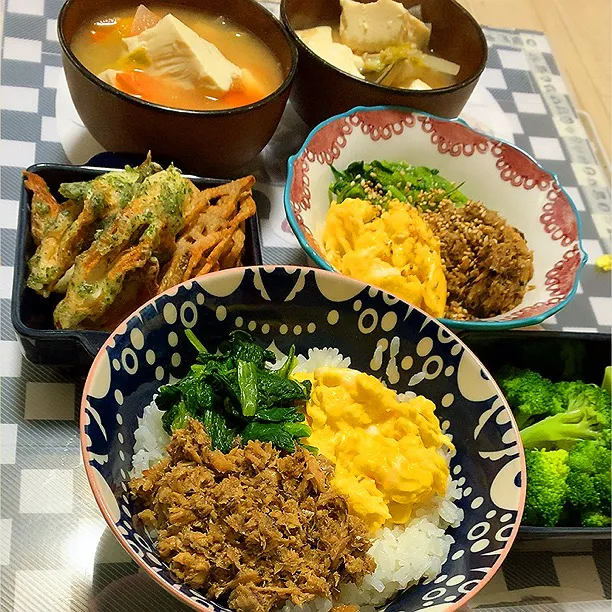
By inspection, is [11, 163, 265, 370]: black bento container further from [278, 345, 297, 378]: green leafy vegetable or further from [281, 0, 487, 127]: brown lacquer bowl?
[281, 0, 487, 127]: brown lacquer bowl

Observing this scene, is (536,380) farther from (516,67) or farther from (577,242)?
(516,67)

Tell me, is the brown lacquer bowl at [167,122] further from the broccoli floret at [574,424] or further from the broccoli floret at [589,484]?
the broccoli floret at [589,484]

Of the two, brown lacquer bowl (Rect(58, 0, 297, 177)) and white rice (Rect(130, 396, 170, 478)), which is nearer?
white rice (Rect(130, 396, 170, 478))

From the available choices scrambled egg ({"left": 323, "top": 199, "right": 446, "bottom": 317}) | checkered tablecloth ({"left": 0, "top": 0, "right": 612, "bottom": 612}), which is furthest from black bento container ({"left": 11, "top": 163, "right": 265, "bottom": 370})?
scrambled egg ({"left": 323, "top": 199, "right": 446, "bottom": 317})

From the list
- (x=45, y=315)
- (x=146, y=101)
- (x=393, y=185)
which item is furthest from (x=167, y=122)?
(x=393, y=185)

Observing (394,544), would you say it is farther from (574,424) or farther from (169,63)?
(169,63)

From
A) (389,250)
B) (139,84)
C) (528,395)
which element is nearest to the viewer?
(528,395)

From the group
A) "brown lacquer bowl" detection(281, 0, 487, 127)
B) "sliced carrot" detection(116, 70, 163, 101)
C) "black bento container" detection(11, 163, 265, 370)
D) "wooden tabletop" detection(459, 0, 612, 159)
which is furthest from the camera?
"wooden tabletop" detection(459, 0, 612, 159)
